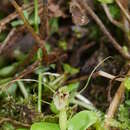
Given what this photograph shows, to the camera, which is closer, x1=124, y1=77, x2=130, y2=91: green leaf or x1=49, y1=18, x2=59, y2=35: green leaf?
x1=124, y1=77, x2=130, y2=91: green leaf

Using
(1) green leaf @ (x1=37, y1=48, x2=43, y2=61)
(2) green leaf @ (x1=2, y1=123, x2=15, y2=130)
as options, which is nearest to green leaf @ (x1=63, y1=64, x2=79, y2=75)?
(1) green leaf @ (x1=37, y1=48, x2=43, y2=61)

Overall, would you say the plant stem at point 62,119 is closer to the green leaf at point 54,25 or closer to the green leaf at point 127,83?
the green leaf at point 127,83

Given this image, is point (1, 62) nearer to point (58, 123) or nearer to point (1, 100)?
point (1, 100)

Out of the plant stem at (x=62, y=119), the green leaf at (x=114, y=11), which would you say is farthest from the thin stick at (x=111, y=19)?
the plant stem at (x=62, y=119)

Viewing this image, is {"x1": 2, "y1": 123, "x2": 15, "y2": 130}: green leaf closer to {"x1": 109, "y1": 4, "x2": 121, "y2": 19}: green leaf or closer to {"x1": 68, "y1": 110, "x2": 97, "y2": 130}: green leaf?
{"x1": 68, "y1": 110, "x2": 97, "y2": 130}: green leaf

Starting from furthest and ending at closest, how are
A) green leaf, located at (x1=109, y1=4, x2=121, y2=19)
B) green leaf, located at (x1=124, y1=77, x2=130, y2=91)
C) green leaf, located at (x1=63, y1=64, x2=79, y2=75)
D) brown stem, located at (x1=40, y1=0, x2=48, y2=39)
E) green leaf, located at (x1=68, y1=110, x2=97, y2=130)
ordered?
1. green leaf, located at (x1=109, y1=4, x2=121, y2=19)
2. green leaf, located at (x1=63, y1=64, x2=79, y2=75)
3. brown stem, located at (x1=40, y1=0, x2=48, y2=39)
4. green leaf, located at (x1=124, y1=77, x2=130, y2=91)
5. green leaf, located at (x1=68, y1=110, x2=97, y2=130)

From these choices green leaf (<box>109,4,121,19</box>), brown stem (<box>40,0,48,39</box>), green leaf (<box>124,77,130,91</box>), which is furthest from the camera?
green leaf (<box>109,4,121,19</box>)

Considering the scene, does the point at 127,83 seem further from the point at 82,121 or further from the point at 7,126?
the point at 7,126

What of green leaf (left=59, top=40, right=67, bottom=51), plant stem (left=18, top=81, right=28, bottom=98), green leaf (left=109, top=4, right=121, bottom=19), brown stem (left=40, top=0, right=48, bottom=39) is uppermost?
brown stem (left=40, top=0, right=48, bottom=39)

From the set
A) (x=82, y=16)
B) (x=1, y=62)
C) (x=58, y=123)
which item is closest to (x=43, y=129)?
(x=58, y=123)
